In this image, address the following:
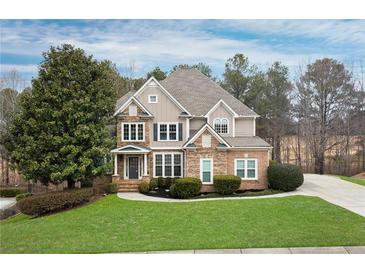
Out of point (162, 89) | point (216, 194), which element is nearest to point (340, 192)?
point (216, 194)

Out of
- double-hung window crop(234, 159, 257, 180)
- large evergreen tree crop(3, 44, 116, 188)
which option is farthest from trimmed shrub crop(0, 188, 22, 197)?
double-hung window crop(234, 159, 257, 180)

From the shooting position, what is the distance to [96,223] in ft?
35.7

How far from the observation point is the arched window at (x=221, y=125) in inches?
786

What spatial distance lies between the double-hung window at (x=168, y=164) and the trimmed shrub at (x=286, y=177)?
5568 mm

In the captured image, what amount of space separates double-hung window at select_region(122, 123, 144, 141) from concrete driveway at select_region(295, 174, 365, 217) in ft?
31.3

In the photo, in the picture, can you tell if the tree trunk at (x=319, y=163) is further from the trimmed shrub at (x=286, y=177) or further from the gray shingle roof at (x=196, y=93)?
the trimmed shrub at (x=286, y=177)

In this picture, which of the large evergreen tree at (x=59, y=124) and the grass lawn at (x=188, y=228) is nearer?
the grass lawn at (x=188, y=228)

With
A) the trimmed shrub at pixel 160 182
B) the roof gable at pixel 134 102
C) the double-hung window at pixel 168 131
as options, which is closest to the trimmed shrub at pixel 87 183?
the trimmed shrub at pixel 160 182

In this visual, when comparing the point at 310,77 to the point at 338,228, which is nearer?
the point at 338,228

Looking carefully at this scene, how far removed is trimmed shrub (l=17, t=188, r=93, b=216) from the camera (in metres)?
13.3

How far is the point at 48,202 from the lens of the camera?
1338 centimetres

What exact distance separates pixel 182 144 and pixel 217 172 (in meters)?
2.87
